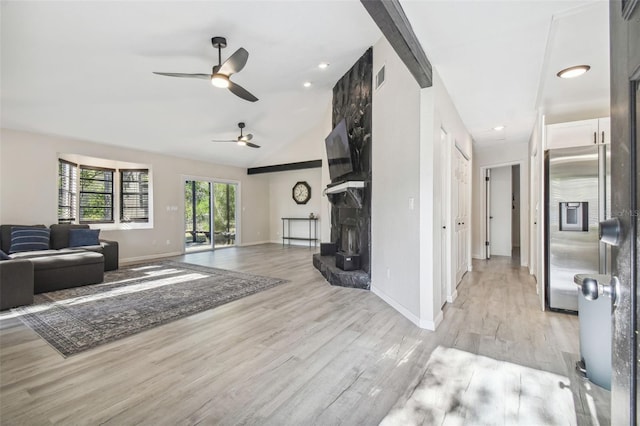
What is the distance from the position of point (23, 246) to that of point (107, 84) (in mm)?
2906

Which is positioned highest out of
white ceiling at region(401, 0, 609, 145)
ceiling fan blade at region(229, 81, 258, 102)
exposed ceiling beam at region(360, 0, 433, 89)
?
ceiling fan blade at region(229, 81, 258, 102)

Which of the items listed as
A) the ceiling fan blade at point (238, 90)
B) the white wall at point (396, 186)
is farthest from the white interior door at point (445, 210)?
the ceiling fan blade at point (238, 90)

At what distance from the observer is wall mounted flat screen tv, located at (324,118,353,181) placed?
4.39 m

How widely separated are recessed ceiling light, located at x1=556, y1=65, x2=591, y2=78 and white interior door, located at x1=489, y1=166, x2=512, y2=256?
15.5 ft

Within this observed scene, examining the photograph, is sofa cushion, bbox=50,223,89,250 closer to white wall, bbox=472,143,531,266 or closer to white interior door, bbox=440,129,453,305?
white interior door, bbox=440,129,453,305

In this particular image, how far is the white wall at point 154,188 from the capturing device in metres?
4.93

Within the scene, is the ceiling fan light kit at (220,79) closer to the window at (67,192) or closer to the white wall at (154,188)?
the white wall at (154,188)

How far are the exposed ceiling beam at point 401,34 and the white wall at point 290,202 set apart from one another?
6.49 meters

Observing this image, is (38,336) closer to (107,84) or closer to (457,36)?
(107,84)

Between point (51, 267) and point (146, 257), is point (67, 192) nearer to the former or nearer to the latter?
point (146, 257)

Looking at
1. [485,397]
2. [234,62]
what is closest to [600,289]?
[485,397]

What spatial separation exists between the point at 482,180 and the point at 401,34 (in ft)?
18.1

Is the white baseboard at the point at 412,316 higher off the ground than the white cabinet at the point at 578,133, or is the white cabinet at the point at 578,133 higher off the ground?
the white cabinet at the point at 578,133

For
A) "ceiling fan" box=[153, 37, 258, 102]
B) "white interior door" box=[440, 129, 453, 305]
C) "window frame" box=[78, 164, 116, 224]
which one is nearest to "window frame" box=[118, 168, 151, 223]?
"window frame" box=[78, 164, 116, 224]
